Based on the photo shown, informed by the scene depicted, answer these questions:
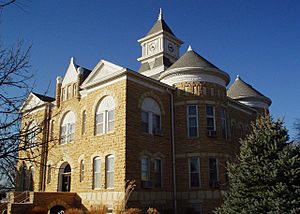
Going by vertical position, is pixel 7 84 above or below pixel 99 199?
above

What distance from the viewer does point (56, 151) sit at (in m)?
26.1

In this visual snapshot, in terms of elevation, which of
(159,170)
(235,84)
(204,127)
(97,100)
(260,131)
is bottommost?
(159,170)

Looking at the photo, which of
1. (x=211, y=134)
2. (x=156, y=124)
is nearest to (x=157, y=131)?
(x=156, y=124)

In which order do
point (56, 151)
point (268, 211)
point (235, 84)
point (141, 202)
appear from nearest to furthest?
1. point (268, 211)
2. point (141, 202)
3. point (56, 151)
4. point (235, 84)

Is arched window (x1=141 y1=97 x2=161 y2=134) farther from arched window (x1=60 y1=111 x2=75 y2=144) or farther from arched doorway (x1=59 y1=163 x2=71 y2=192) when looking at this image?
arched doorway (x1=59 y1=163 x2=71 y2=192)

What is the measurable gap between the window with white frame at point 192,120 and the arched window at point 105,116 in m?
5.36

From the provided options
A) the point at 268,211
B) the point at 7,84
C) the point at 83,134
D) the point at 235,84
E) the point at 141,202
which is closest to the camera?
the point at 7,84

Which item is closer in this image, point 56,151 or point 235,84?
point 56,151

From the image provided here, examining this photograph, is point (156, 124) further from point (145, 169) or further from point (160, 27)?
point (160, 27)

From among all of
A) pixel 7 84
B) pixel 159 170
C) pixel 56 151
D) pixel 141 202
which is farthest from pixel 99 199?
pixel 7 84

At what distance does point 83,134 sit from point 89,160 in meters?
2.30

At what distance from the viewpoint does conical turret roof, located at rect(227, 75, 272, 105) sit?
3136 centimetres

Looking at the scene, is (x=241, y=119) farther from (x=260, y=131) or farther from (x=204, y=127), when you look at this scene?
(x=260, y=131)

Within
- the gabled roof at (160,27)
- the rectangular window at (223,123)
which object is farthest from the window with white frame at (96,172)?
the gabled roof at (160,27)
